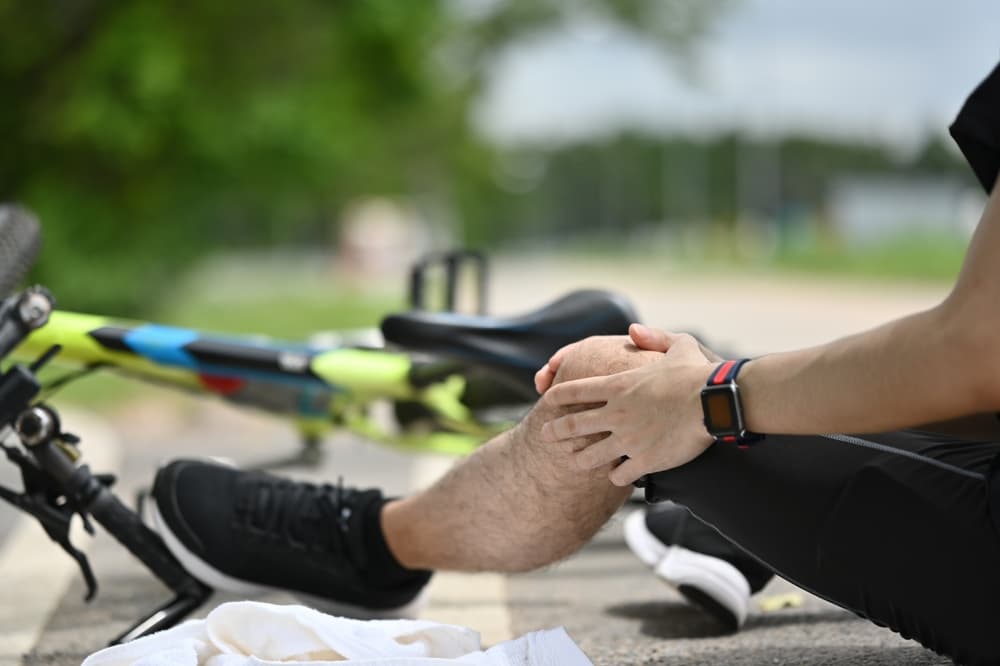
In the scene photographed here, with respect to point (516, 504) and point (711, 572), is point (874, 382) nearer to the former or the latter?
→ point (516, 504)

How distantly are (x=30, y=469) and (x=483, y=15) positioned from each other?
2795 cm

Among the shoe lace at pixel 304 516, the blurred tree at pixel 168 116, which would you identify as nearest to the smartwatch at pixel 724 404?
the shoe lace at pixel 304 516

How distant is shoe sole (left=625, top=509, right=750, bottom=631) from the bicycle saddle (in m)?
0.53

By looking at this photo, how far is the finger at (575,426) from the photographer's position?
1767 millimetres

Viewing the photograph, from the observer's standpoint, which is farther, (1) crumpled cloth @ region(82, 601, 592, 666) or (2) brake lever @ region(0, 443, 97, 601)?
(2) brake lever @ region(0, 443, 97, 601)

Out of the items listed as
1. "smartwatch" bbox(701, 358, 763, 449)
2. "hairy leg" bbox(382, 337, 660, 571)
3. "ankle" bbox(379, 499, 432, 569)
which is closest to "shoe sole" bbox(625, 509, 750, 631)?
"hairy leg" bbox(382, 337, 660, 571)

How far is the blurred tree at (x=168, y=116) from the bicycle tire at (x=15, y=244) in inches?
289

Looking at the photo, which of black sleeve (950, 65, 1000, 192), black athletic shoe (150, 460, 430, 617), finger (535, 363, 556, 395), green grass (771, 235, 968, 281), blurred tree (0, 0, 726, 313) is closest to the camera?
black sleeve (950, 65, 1000, 192)

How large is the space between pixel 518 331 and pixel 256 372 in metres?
0.83

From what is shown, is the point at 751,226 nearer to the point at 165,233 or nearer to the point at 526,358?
the point at 165,233

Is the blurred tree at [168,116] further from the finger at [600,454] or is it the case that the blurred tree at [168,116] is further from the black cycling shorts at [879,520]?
the black cycling shorts at [879,520]

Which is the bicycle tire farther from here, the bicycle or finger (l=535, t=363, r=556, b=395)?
finger (l=535, t=363, r=556, b=395)

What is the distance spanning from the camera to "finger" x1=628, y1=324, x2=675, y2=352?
1829 mm

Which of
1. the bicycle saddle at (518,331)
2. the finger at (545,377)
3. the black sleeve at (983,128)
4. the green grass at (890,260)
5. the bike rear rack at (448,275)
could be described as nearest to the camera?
the black sleeve at (983,128)
